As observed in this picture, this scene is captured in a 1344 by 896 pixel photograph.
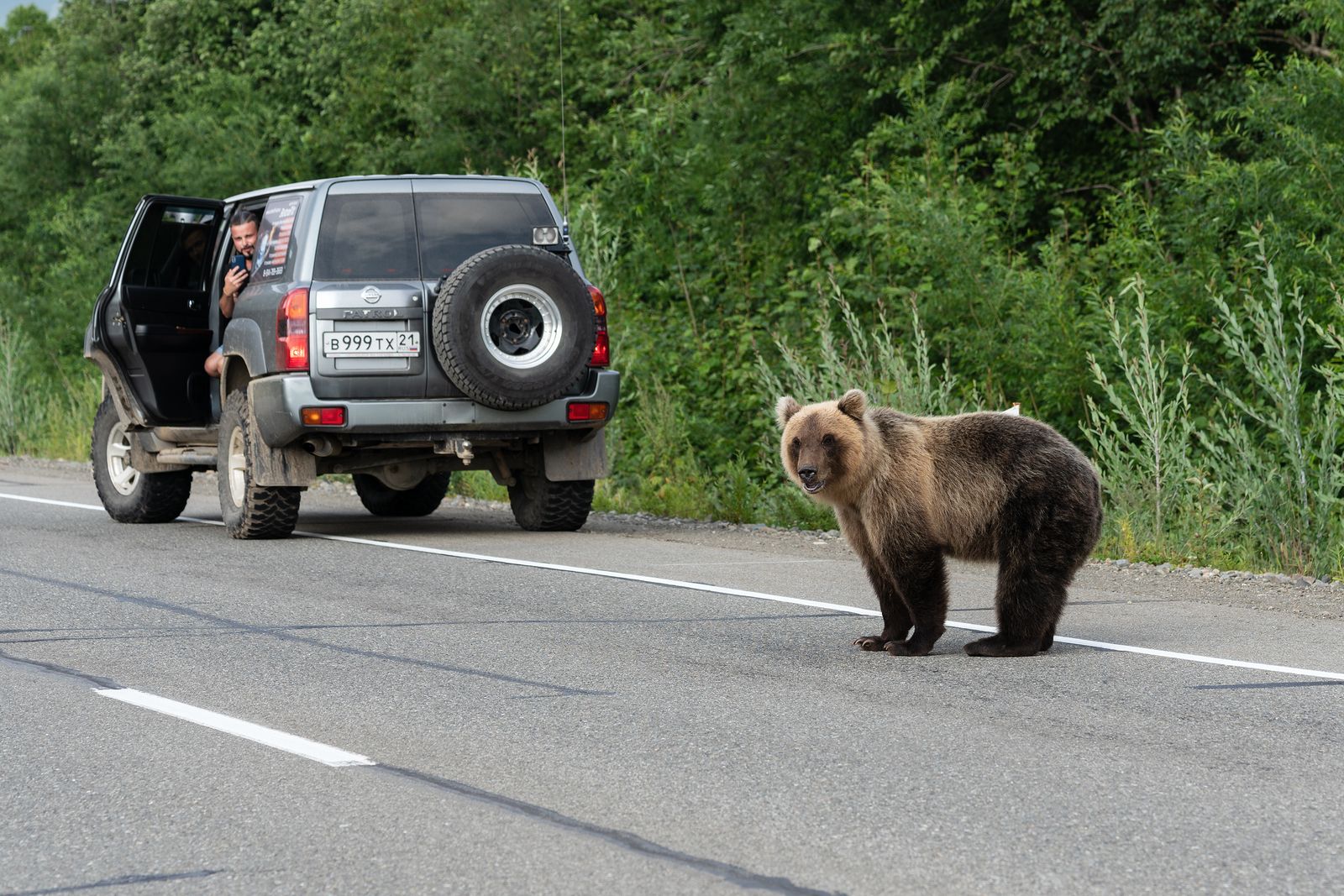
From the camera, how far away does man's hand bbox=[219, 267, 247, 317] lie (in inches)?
508

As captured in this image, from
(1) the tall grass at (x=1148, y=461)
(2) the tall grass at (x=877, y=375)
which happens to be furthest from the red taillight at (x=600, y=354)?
(1) the tall grass at (x=1148, y=461)

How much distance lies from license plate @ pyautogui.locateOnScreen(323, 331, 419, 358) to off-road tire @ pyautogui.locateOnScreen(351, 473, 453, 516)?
2947 millimetres

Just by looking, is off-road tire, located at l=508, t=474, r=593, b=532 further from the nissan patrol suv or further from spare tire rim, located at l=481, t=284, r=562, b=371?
spare tire rim, located at l=481, t=284, r=562, b=371

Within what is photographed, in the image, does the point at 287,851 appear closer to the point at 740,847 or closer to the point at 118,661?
the point at 740,847

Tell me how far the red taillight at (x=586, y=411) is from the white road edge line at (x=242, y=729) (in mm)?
5804

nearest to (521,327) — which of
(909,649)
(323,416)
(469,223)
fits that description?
(469,223)

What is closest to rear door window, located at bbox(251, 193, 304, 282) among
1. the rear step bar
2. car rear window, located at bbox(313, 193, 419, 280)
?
car rear window, located at bbox(313, 193, 419, 280)

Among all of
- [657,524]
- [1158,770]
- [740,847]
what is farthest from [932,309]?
[740,847]

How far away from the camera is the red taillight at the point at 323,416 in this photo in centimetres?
1167

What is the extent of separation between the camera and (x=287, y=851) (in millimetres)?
4602

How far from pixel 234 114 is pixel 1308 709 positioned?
2979cm

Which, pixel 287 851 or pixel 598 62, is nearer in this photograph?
pixel 287 851

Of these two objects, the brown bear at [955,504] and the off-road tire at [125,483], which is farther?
the off-road tire at [125,483]

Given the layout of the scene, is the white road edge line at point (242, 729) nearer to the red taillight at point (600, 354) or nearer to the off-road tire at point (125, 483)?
the red taillight at point (600, 354)
